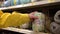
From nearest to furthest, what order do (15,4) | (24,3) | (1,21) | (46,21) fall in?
1. (1,21)
2. (46,21)
3. (24,3)
4. (15,4)

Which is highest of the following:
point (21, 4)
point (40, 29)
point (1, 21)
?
point (21, 4)

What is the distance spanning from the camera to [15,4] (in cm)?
148

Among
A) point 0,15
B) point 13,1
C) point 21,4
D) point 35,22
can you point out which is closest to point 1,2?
point 13,1

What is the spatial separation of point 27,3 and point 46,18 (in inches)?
8.8

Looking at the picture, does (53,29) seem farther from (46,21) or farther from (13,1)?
(13,1)

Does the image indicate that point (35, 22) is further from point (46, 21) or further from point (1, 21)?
point (1, 21)

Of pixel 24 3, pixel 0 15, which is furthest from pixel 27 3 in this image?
pixel 0 15

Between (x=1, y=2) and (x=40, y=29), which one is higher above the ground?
(x=1, y=2)

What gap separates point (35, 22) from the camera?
4.17 ft

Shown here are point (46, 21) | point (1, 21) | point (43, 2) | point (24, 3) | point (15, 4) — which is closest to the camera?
point (1, 21)

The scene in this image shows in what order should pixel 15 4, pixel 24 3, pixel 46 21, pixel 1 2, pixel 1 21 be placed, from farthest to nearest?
1. pixel 1 2
2. pixel 15 4
3. pixel 24 3
4. pixel 46 21
5. pixel 1 21

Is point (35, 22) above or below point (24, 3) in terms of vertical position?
below

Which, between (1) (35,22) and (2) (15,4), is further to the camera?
(2) (15,4)

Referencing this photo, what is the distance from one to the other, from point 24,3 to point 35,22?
0.70 ft
